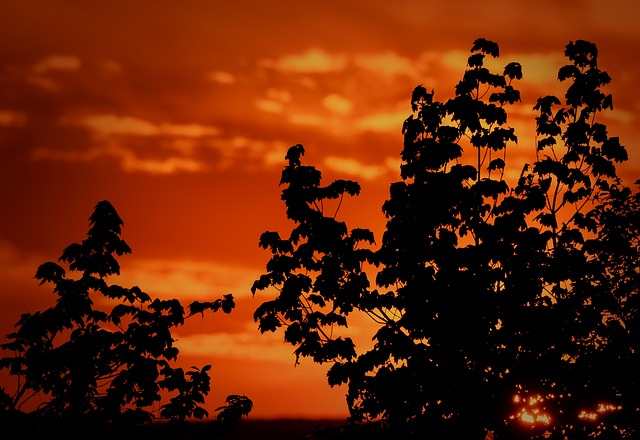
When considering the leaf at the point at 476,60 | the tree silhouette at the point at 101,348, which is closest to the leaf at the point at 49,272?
the tree silhouette at the point at 101,348

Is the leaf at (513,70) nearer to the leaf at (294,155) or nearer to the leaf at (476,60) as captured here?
the leaf at (476,60)

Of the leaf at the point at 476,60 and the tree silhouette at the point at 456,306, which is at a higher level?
the leaf at the point at 476,60

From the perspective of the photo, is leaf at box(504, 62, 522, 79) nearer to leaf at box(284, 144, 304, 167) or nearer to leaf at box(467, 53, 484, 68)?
leaf at box(467, 53, 484, 68)

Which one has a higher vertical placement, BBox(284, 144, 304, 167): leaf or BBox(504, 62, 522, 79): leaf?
BBox(504, 62, 522, 79): leaf

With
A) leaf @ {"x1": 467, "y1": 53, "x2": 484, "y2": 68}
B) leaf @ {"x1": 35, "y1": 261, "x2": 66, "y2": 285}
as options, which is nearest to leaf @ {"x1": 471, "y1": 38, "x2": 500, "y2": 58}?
leaf @ {"x1": 467, "y1": 53, "x2": 484, "y2": 68}

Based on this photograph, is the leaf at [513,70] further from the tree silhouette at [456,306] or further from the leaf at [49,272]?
the leaf at [49,272]

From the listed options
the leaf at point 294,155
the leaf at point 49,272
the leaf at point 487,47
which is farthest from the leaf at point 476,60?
the leaf at point 49,272

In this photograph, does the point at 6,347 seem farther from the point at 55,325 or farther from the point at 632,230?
the point at 632,230

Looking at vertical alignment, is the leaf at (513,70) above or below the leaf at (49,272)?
above

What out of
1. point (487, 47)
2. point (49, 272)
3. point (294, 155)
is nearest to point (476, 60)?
point (487, 47)

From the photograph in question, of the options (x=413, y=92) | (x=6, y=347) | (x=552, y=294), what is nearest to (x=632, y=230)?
(x=552, y=294)

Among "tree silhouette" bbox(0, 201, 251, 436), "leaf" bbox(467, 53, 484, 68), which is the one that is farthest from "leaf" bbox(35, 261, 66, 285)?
"leaf" bbox(467, 53, 484, 68)

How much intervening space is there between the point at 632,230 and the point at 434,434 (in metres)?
9.83

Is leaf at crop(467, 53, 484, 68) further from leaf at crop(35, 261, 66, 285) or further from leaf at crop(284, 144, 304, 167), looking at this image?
leaf at crop(35, 261, 66, 285)
